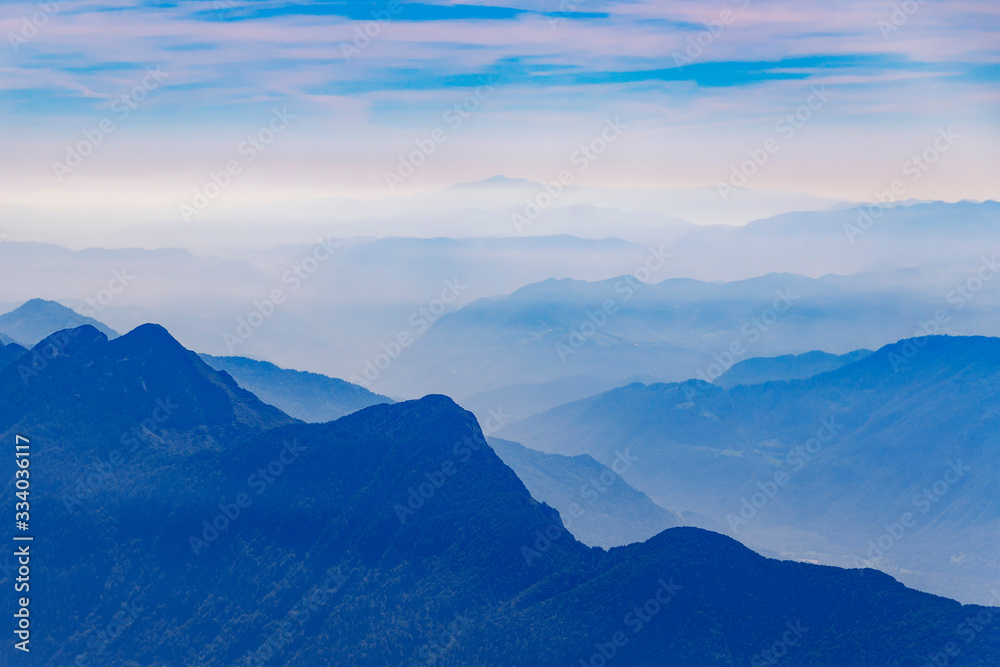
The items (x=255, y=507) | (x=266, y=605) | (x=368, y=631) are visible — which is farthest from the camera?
(x=255, y=507)

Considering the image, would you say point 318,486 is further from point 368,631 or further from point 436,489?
point 368,631

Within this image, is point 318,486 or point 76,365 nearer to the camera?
point 318,486

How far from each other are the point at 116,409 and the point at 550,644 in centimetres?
8243

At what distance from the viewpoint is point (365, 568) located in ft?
541

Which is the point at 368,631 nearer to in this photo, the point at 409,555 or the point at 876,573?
the point at 409,555

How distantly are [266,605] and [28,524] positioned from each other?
37477 millimetres

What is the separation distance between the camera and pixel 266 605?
165000 millimetres

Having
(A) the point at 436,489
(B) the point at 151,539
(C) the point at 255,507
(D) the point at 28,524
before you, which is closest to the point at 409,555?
(A) the point at 436,489

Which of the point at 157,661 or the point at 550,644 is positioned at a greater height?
the point at 550,644

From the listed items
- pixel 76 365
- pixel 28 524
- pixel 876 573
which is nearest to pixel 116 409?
pixel 76 365

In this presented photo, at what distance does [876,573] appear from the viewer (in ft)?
478

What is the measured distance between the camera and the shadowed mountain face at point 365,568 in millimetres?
140750

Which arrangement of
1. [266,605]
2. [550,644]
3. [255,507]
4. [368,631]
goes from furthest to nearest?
[255,507]
[266,605]
[368,631]
[550,644]

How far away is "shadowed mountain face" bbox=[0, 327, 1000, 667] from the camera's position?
141 meters
